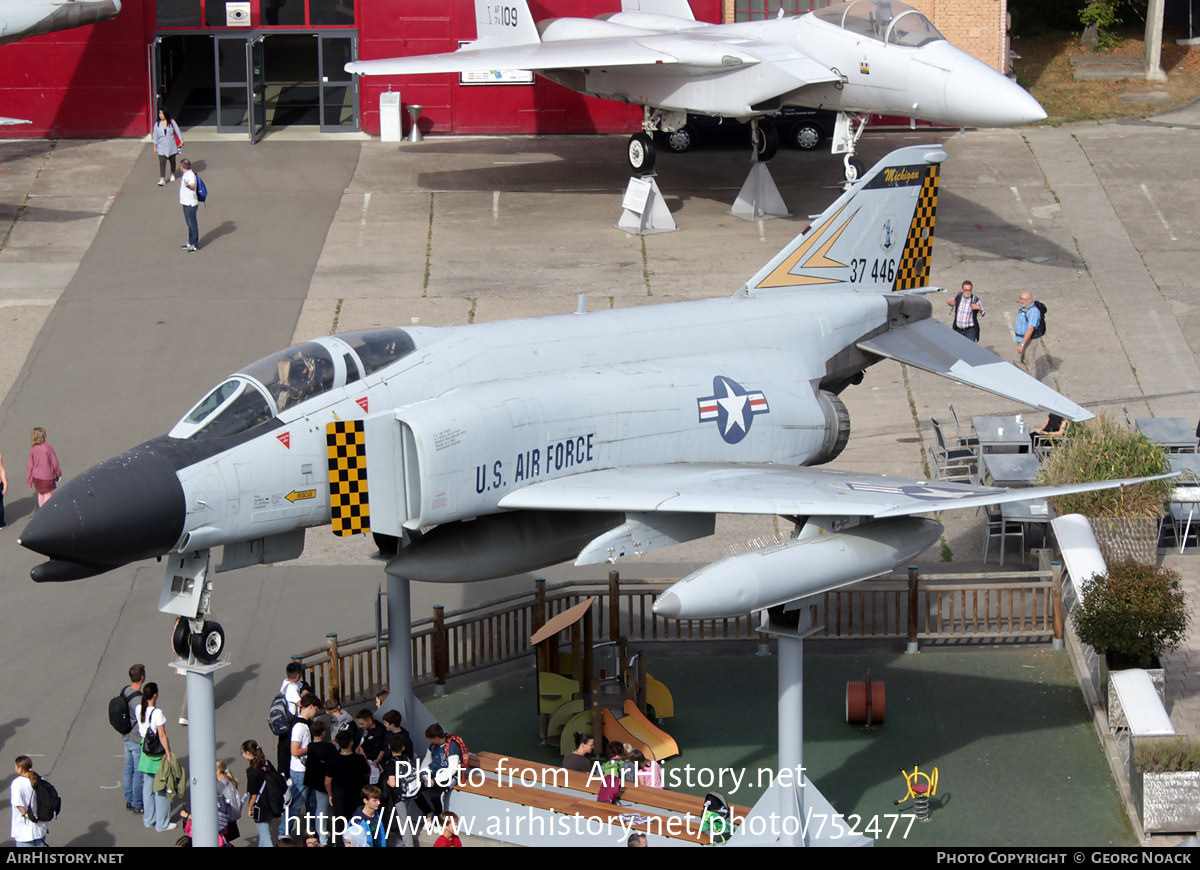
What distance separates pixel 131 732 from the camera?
13586 mm

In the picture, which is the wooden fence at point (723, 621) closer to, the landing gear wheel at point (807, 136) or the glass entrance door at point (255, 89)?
the landing gear wheel at point (807, 136)

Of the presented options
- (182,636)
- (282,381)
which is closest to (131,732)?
(182,636)

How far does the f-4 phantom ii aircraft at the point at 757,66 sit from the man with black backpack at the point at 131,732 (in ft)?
59.9

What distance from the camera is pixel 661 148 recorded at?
35.4 meters

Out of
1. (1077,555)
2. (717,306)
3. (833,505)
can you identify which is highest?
(717,306)

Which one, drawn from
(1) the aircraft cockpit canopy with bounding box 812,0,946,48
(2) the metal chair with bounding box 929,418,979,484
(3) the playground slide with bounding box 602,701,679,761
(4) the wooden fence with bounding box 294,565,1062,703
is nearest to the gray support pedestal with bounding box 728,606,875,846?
(3) the playground slide with bounding box 602,701,679,761

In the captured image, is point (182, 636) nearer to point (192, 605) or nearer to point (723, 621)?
point (192, 605)

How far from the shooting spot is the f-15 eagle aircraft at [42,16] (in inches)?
1204

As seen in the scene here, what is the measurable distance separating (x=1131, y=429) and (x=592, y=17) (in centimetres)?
1852

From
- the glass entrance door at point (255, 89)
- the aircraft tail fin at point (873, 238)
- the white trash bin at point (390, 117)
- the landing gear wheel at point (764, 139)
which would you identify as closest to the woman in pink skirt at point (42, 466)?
the aircraft tail fin at point (873, 238)

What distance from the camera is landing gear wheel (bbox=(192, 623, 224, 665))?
38.6 feet

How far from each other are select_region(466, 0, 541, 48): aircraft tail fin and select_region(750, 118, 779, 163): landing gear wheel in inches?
212

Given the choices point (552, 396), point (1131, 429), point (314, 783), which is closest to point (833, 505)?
point (552, 396)

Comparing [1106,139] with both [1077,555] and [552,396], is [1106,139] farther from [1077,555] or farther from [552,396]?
[552,396]
